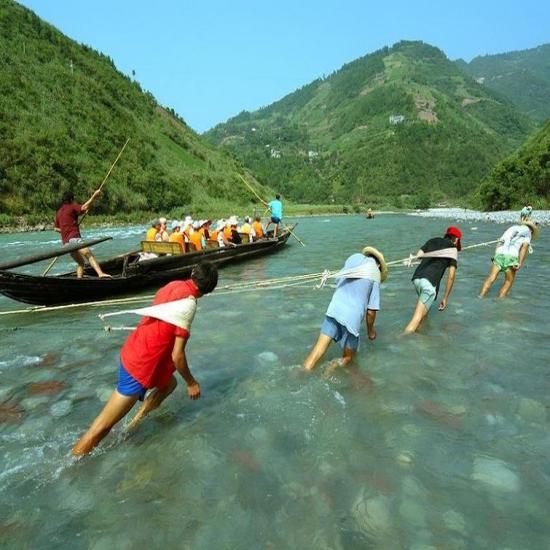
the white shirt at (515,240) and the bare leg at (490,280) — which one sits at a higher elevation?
the white shirt at (515,240)

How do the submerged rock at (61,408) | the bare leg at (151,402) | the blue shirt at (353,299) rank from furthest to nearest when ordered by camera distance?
the blue shirt at (353,299)
the submerged rock at (61,408)
the bare leg at (151,402)

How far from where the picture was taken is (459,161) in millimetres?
166375

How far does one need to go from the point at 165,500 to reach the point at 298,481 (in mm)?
1221

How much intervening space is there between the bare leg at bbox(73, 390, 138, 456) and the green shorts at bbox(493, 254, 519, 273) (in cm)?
890

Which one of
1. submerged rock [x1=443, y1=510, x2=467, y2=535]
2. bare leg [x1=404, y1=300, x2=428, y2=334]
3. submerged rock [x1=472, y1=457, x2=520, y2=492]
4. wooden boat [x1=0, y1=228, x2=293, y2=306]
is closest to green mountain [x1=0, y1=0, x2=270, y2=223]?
wooden boat [x1=0, y1=228, x2=293, y2=306]

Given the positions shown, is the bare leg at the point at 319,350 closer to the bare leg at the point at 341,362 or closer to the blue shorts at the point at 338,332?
the blue shorts at the point at 338,332

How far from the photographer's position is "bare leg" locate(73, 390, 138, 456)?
428 centimetres

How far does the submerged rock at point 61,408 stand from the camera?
18.4ft

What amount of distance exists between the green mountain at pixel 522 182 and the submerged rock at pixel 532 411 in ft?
163

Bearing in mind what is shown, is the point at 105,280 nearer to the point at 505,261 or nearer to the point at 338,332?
the point at 338,332

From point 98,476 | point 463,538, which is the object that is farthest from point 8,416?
point 463,538

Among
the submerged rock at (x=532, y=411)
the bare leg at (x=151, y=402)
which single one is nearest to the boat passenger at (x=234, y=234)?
the bare leg at (x=151, y=402)

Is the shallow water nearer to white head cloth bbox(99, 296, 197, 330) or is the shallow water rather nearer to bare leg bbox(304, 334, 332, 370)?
bare leg bbox(304, 334, 332, 370)

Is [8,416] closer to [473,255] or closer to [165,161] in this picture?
[473,255]
